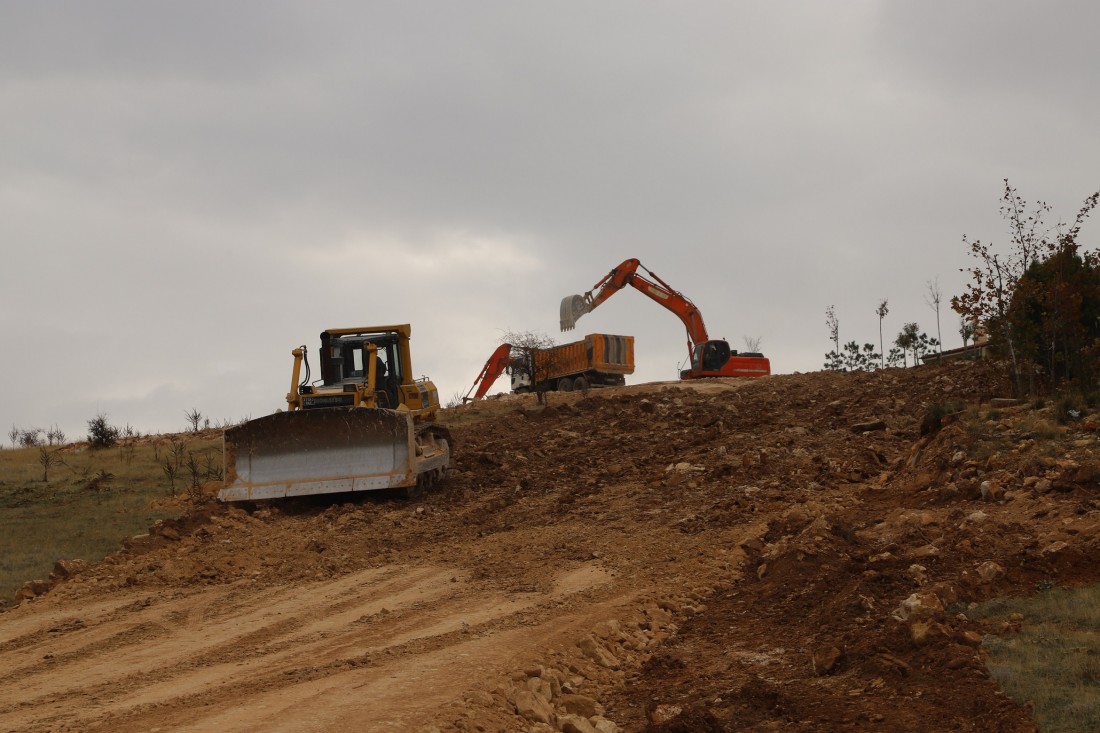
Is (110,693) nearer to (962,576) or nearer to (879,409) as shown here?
(962,576)

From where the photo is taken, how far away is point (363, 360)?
17.8m

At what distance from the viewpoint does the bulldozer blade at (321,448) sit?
1583cm

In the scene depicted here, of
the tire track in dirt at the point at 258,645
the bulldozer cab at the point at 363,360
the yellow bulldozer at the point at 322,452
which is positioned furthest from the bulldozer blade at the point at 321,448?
the tire track in dirt at the point at 258,645

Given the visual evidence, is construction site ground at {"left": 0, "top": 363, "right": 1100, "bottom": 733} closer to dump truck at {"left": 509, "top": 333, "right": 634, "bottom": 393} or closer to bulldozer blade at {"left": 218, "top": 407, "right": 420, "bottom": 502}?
bulldozer blade at {"left": 218, "top": 407, "right": 420, "bottom": 502}

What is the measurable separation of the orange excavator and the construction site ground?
1595 cm

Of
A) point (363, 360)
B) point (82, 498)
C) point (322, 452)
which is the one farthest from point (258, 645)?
point (82, 498)

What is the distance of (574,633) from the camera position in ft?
27.7

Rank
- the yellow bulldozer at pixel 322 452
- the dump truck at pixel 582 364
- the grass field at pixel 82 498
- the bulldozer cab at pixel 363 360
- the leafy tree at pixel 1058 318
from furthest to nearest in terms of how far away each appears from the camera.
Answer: the dump truck at pixel 582 364 → the bulldozer cab at pixel 363 360 → the leafy tree at pixel 1058 318 → the yellow bulldozer at pixel 322 452 → the grass field at pixel 82 498

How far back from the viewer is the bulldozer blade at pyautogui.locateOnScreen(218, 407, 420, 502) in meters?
15.8

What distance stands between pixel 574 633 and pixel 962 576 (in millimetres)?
3149

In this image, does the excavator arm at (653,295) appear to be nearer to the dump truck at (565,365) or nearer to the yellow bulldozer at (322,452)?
the dump truck at (565,365)

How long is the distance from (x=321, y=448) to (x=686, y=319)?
2176 centimetres

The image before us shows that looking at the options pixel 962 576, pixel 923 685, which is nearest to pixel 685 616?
pixel 962 576

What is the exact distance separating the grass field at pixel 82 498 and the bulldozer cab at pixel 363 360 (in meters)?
3.39
